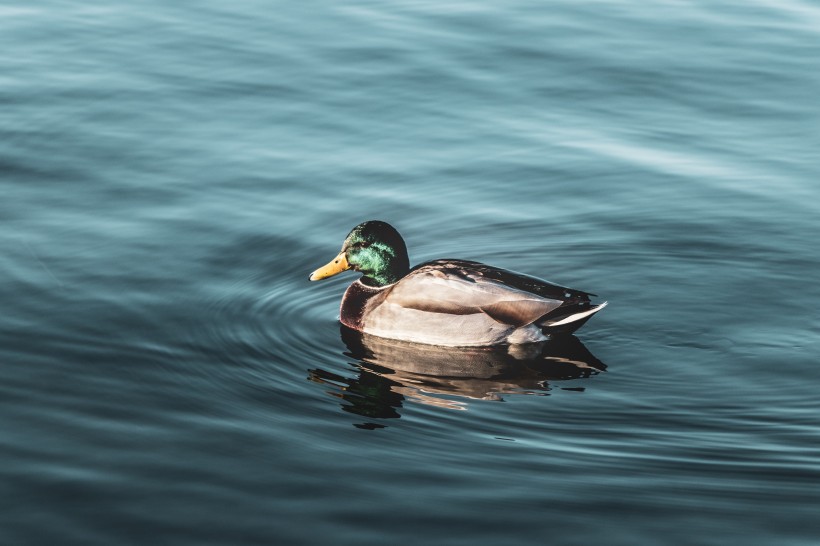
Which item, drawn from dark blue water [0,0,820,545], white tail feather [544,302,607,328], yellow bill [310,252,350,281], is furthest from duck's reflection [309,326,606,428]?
yellow bill [310,252,350,281]

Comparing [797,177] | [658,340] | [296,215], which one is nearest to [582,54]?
[797,177]

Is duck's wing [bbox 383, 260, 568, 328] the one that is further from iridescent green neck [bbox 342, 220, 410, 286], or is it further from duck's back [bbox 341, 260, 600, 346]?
iridescent green neck [bbox 342, 220, 410, 286]

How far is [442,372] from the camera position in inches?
390

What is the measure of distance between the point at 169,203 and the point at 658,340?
4799mm

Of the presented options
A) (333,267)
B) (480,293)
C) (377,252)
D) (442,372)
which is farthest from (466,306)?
(333,267)

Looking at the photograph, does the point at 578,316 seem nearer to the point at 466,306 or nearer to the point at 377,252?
the point at 466,306

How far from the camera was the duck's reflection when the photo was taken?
9312 mm

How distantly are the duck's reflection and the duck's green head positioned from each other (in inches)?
21.3

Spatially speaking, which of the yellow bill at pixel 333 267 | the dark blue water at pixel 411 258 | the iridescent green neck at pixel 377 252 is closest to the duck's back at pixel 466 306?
the dark blue water at pixel 411 258

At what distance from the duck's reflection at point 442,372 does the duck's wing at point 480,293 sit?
0.29m

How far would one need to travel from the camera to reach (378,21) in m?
17.7

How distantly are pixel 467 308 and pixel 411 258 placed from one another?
160cm

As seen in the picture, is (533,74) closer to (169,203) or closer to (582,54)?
(582,54)

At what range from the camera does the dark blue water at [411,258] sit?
7.91 m
